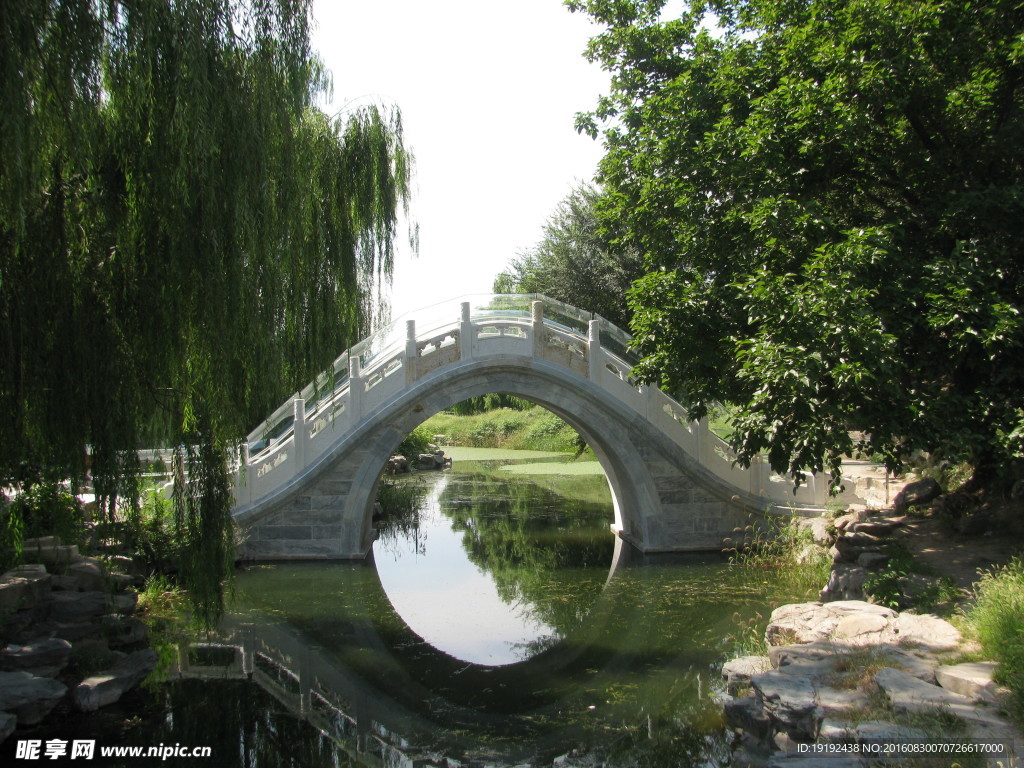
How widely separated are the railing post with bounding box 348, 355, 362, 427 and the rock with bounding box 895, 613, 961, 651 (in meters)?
6.85

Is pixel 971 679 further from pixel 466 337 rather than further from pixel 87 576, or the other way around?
pixel 466 337

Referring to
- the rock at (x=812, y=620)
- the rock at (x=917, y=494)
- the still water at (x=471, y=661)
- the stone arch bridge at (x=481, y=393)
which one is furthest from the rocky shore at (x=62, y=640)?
the rock at (x=917, y=494)

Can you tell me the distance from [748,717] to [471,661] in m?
2.80

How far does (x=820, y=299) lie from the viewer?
638cm

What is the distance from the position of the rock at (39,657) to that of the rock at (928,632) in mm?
6165

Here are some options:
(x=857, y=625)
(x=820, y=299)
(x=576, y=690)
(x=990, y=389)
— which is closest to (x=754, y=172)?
(x=820, y=299)

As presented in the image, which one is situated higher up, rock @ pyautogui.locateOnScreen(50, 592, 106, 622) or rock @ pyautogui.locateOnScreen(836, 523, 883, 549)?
rock @ pyautogui.locateOnScreen(836, 523, 883, 549)

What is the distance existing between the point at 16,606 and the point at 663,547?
785 centimetres

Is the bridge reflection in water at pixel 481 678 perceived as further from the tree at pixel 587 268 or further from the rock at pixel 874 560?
the tree at pixel 587 268

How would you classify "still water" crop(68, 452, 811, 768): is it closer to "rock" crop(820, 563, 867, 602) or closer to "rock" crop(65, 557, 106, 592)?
"rock" crop(820, 563, 867, 602)

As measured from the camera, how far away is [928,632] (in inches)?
231

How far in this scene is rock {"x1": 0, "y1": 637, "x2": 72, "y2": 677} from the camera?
575cm

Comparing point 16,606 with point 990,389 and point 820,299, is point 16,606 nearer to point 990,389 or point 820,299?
point 820,299

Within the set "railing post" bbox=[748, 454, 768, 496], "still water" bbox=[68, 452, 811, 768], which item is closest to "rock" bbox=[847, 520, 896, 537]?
"still water" bbox=[68, 452, 811, 768]
